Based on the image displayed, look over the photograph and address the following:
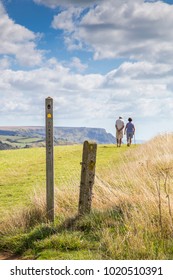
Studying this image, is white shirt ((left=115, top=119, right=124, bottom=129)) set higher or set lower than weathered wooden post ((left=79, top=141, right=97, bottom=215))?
higher

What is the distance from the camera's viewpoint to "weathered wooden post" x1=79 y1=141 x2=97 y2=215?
10828mm

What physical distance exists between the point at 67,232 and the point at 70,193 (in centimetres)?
253

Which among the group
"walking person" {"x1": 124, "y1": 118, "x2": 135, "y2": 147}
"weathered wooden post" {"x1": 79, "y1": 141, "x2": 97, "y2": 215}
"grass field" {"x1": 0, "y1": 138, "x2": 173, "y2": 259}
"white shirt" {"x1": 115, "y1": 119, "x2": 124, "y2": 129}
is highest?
"white shirt" {"x1": 115, "y1": 119, "x2": 124, "y2": 129}

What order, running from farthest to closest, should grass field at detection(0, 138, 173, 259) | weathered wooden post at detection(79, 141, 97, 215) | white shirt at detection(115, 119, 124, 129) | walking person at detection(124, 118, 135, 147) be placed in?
white shirt at detection(115, 119, 124, 129) < walking person at detection(124, 118, 135, 147) < weathered wooden post at detection(79, 141, 97, 215) < grass field at detection(0, 138, 173, 259)

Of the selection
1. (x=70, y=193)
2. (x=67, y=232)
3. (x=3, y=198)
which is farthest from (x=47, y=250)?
(x=3, y=198)

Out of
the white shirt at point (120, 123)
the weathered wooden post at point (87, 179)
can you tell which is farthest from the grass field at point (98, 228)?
the white shirt at point (120, 123)

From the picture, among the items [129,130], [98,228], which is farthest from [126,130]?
[98,228]

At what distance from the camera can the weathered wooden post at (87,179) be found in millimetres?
10828

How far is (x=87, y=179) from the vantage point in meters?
10.9

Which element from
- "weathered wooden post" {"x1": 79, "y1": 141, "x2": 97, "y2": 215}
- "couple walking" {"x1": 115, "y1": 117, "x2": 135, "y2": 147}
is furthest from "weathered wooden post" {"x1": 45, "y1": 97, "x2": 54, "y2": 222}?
"couple walking" {"x1": 115, "y1": 117, "x2": 135, "y2": 147}

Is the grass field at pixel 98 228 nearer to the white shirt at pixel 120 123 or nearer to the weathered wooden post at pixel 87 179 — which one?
the weathered wooden post at pixel 87 179

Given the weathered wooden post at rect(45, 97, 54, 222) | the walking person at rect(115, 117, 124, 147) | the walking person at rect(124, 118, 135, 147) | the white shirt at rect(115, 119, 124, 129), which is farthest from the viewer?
the white shirt at rect(115, 119, 124, 129)

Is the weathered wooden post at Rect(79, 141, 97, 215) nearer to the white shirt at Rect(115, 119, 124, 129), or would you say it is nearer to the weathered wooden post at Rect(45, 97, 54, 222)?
the weathered wooden post at Rect(45, 97, 54, 222)
